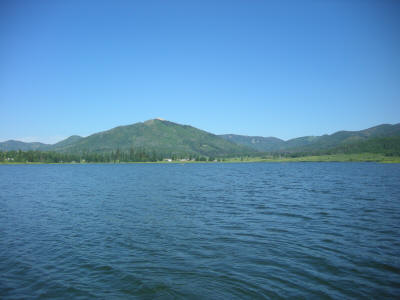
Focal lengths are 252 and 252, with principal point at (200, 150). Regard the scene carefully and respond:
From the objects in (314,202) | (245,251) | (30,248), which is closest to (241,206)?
(314,202)

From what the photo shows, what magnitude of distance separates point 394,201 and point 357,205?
8401 millimetres

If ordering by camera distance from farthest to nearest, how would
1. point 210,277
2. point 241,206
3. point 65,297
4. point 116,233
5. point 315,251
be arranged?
point 241,206
point 116,233
point 315,251
point 210,277
point 65,297

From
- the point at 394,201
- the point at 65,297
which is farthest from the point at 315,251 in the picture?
the point at 394,201

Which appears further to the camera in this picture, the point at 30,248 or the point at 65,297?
the point at 30,248

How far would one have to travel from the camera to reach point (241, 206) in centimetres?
4172

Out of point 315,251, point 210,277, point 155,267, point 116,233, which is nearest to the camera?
point 210,277

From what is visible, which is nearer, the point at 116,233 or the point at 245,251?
the point at 245,251

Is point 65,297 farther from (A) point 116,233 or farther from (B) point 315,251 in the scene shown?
(B) point 315,251

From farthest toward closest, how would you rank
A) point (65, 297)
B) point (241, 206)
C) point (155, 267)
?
1. point (241, 206)
2. point (155, 267)
3. point (65, 297)

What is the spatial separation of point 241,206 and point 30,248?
29.2m

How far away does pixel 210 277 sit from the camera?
1655 cm

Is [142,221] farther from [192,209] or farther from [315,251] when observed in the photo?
[315,251]

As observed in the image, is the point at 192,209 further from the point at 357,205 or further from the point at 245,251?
the point at 357,205

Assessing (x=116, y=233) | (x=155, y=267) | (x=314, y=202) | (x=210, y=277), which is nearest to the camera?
(x=210, y=277)
